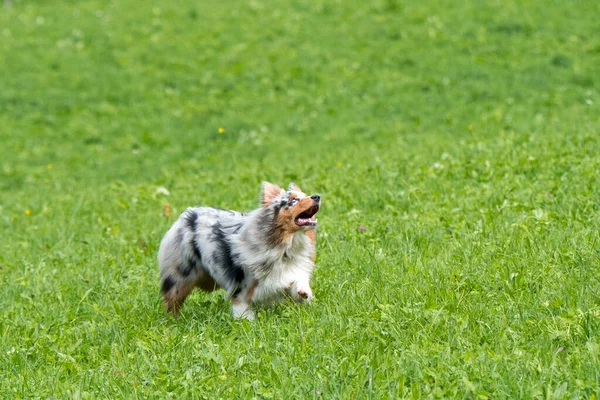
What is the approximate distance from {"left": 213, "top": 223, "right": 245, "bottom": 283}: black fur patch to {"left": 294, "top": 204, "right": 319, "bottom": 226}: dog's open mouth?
63 cm

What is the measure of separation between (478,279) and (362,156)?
6.57 meters

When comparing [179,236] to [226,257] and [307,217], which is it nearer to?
[226,257]

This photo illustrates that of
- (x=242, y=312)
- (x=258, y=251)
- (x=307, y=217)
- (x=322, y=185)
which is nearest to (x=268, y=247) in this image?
(x=258, y=251)

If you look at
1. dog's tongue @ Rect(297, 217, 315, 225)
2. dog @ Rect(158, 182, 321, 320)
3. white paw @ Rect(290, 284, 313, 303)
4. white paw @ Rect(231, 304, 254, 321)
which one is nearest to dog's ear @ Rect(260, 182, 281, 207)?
dog @ Rect(158, 182, 321, 320)

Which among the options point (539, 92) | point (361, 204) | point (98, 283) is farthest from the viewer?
point (539, 92)

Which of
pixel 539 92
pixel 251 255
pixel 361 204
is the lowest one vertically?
pixel 539 92

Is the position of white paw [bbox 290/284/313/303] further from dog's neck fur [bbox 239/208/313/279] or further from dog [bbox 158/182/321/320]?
dog's neck fur [bbox 239/208/313/279]

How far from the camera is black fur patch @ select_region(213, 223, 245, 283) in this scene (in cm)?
602

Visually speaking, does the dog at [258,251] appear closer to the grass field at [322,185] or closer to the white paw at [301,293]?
the white paw at [301,293]

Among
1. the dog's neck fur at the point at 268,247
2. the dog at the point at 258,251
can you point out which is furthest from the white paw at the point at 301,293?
the dog's neck fur at the point at 268,247

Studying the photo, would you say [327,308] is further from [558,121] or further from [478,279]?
[558,121]

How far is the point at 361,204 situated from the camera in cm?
914

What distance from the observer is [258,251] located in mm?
5875

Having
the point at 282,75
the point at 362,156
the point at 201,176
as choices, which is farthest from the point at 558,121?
the point at 282,75
